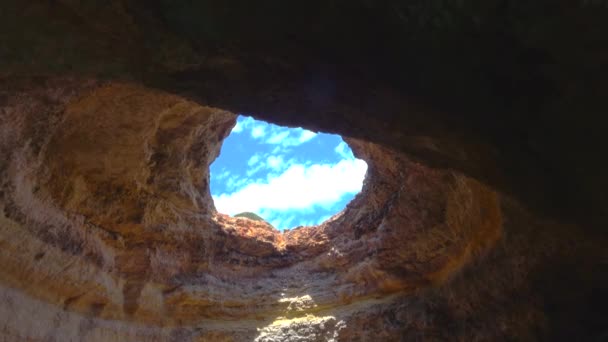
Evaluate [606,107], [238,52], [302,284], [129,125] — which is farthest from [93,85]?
[606,107]

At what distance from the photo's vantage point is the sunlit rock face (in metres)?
2.63

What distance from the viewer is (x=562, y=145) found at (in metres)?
2.87

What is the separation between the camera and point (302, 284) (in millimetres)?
7492

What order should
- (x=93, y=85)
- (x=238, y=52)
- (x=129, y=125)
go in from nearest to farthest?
1. (x=238, y=52)
2. (x=93, y=85)
3. (x=129, y=125)

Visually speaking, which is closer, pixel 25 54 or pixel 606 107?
pixel 606 107

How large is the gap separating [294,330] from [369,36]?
5.18 metres

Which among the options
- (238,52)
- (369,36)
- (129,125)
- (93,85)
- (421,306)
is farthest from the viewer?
(421,306)

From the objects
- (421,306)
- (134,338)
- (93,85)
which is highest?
(93,85)

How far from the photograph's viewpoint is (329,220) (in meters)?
8.21

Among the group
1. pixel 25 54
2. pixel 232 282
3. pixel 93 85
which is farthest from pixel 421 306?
pixel 25 54

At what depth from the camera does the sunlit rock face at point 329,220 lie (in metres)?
2.63

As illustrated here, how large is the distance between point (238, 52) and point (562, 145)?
1.82 meters

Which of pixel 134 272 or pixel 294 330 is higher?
pixel 134 272

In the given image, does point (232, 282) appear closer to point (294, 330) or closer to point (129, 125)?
point (294, 330)
